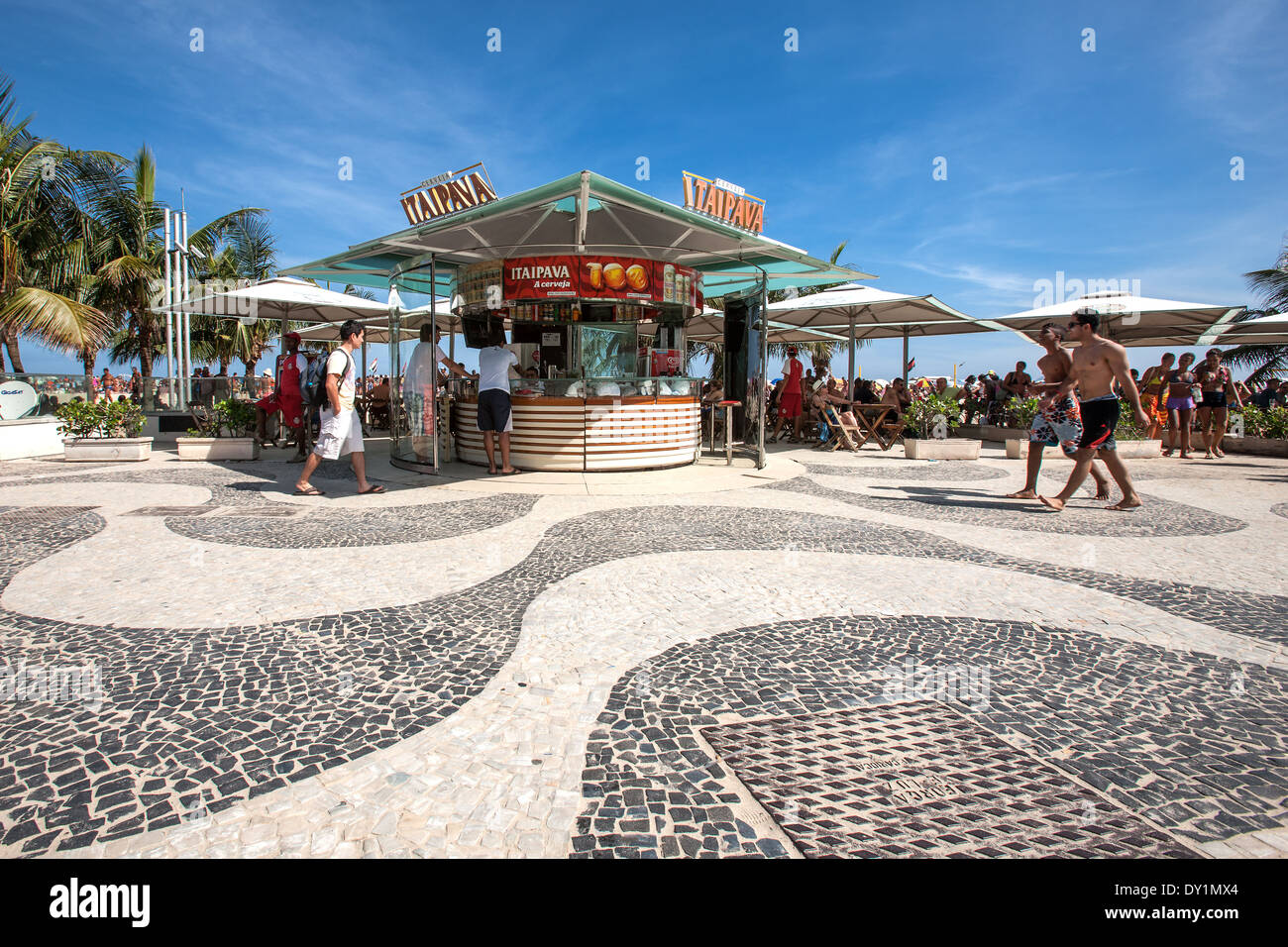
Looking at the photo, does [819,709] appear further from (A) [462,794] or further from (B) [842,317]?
(B) [842,317]

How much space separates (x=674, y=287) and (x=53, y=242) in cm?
1771

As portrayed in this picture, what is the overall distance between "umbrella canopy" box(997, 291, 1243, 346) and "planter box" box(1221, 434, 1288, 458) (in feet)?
9.08

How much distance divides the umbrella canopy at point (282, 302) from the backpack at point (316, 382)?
326 centimetres

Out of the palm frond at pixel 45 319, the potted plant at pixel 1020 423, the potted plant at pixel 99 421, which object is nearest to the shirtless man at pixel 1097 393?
the potted plant at pixel 1020 423

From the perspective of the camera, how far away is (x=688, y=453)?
1113 cm

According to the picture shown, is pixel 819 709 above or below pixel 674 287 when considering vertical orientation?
below

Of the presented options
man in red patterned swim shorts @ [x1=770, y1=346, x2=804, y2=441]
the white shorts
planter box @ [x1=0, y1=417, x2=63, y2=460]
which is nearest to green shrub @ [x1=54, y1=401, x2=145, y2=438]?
planter box @ [x1=0, y1=417, x2=63, y2=460]

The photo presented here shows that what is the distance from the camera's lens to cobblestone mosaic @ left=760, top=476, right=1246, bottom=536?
6.36m

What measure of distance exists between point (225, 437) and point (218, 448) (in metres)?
0.64

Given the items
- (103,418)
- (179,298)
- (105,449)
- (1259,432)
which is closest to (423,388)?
(105,449)

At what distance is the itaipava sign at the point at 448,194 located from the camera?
9.23 metres

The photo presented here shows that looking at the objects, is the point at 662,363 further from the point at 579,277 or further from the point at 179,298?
the point at 179,298

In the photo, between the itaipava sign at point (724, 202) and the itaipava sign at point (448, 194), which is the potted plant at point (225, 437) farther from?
the itaipava sign at point (724, 202)
